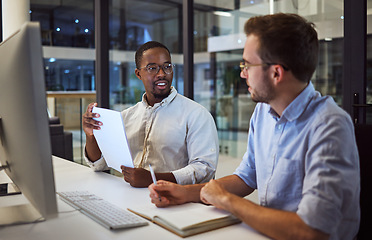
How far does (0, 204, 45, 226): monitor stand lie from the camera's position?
1227 mm

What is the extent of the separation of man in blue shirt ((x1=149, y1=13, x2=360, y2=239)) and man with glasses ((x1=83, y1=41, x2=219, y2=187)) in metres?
0.51

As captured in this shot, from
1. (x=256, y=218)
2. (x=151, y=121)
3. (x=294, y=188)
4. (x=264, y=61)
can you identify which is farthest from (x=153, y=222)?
(x=151, y=121)

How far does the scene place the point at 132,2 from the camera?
4762 mm

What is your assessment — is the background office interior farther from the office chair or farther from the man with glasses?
the office chair

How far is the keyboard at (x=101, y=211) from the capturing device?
118 cm

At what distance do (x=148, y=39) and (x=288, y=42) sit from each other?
12.7ft

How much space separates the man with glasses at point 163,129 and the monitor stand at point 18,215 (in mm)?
574

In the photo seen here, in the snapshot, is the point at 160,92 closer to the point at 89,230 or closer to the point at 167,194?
the point at 167,194

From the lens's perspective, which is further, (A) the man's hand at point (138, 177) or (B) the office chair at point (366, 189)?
(A) the man's hand at point (138, 177)

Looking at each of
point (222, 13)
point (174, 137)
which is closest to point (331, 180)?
point (174, 137)

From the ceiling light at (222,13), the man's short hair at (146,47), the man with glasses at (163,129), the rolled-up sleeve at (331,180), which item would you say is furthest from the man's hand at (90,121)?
the ceiling light at (222,13)

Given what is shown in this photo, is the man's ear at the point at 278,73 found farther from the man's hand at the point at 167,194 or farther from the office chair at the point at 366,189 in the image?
the man's hand at the point at 167,194

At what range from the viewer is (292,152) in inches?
48.4

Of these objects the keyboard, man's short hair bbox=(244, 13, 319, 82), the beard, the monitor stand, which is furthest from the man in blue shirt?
the beard
